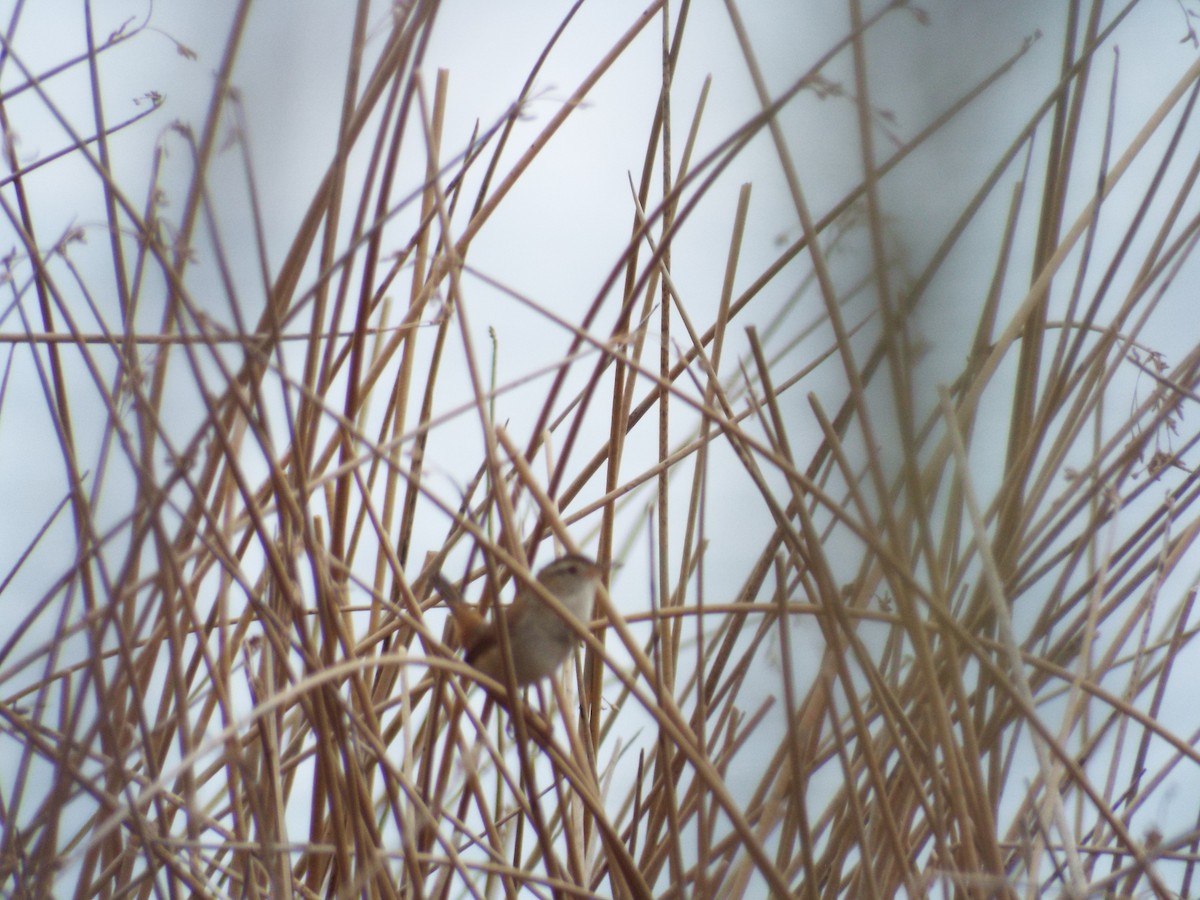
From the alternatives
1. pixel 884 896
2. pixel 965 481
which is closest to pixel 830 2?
pixel 965 481

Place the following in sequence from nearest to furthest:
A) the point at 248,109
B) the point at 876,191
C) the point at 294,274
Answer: the point at 876,191 < the point at 248,109 < the point at 294,274

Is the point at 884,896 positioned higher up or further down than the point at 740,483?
further down

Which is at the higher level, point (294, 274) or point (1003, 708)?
point (294, 274)

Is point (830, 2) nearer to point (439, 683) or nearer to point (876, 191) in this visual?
point (876, 191)

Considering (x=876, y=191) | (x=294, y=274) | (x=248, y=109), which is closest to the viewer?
(x=876, y=191)

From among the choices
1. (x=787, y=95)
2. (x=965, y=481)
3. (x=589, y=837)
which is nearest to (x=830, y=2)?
(x=787, y=95)

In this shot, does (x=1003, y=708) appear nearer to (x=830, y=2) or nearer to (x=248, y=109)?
(x=830, y=2)

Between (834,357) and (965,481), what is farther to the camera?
(834,357)

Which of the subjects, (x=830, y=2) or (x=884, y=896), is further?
(x=884, y=896)

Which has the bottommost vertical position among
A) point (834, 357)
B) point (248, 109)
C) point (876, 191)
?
point (876, 191)
